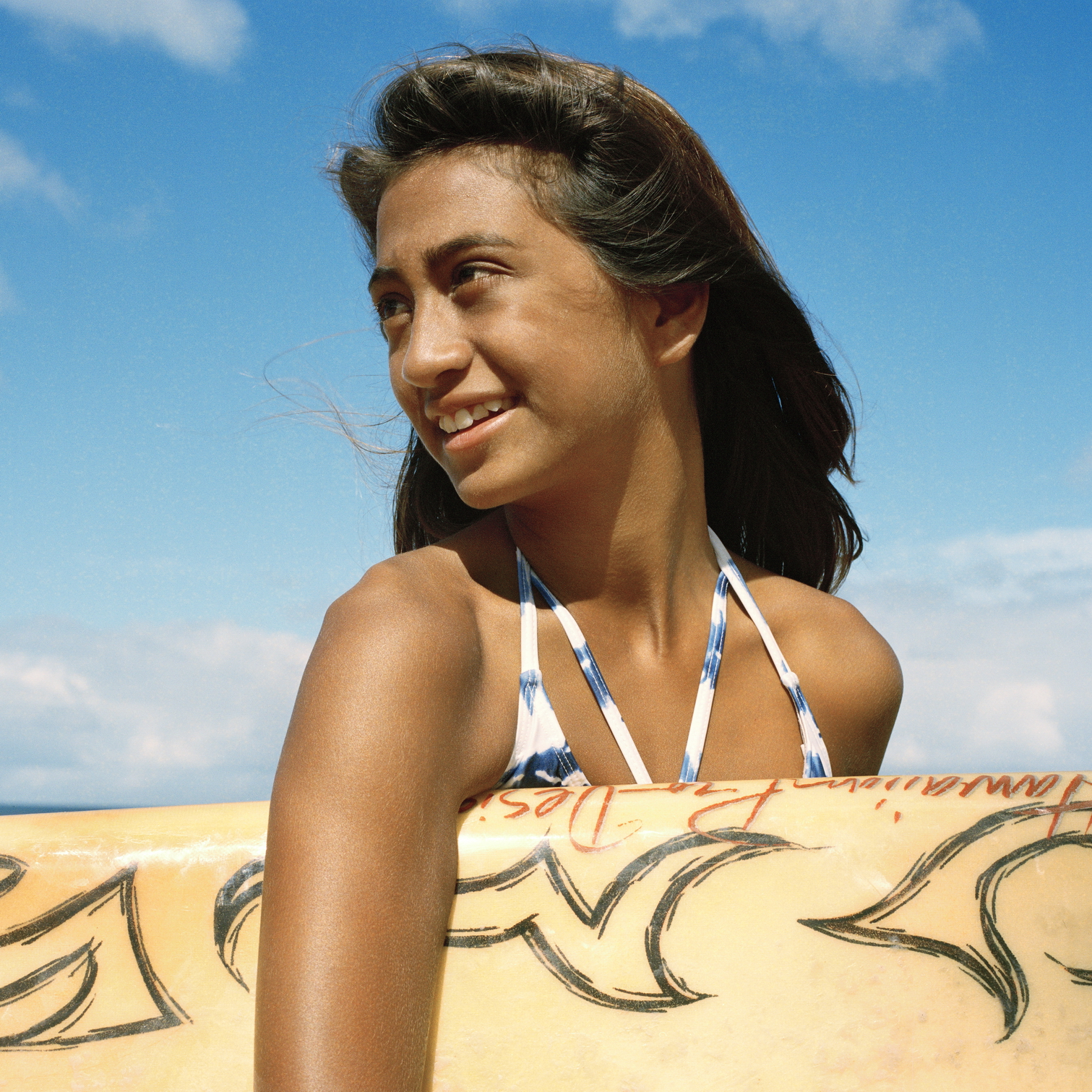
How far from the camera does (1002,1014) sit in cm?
143

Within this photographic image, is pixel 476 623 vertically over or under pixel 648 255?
under

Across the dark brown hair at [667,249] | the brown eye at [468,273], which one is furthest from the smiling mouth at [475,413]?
the dark brown hair at [667,249]

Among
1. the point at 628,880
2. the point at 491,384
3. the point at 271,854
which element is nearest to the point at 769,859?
the point at 628,880

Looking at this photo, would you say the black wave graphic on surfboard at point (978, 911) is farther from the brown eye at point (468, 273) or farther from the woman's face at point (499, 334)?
the brown eye at point (468, 273)

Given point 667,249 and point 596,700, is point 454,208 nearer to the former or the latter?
point 667,249

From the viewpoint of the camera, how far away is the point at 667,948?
4.70 ft

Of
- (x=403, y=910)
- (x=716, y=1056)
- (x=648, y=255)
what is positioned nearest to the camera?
(x=403, y=910)

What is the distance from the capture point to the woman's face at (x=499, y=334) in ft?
5.33

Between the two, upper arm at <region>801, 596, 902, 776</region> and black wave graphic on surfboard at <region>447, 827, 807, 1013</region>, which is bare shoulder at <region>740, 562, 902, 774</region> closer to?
upper arm at <region>801, 596, 902, 776</region>

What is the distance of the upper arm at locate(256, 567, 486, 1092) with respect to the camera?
120 centimetres

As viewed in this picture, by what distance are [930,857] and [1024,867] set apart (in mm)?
126

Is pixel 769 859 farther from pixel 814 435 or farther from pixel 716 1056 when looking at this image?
pixel 814 435

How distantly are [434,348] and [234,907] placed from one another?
0.86 metres

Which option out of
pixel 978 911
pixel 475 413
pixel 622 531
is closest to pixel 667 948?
pixel 978 911
